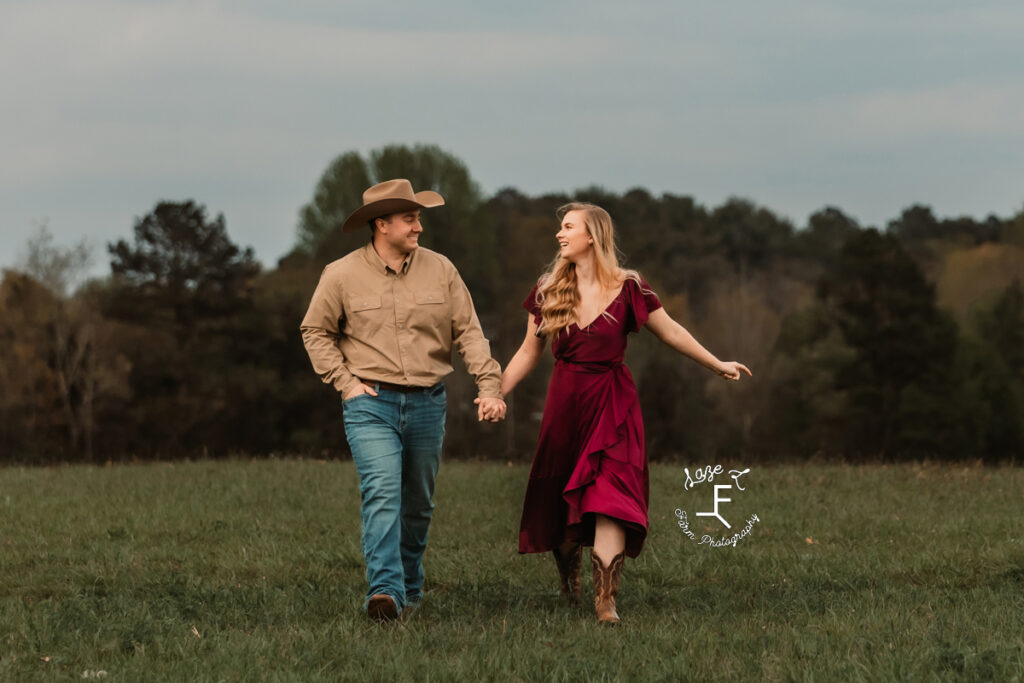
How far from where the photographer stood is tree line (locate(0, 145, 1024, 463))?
4475cm

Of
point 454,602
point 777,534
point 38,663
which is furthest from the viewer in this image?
point 777,534

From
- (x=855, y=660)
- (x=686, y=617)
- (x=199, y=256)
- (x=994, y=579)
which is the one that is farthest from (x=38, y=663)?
(x=199, y=256)

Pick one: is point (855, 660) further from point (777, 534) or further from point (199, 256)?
point (199, 256)

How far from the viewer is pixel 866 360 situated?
46.4 m

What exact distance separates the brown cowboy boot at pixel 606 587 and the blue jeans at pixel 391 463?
1143 mm

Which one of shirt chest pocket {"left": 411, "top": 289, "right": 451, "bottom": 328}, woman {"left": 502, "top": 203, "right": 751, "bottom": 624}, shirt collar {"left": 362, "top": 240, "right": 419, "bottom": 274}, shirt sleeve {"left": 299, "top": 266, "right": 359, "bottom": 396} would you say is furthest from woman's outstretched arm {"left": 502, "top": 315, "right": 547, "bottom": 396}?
shirt sleeve {"left": 299, "top": 266, "right": 359, "bottom": 396}

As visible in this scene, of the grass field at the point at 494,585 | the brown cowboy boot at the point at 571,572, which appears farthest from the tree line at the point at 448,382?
the brown cowboy boot at the point at 571,572

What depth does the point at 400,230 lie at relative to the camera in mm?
7301

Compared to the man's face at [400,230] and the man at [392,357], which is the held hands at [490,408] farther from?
the man's face at [400,230]

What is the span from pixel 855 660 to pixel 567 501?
223cm

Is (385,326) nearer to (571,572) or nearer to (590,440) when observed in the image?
(590,440)

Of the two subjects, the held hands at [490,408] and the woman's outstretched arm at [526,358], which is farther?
the woman's outstretched arm at [526,358]

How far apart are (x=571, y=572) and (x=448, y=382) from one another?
139 feet

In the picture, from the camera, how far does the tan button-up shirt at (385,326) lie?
724 centimetres
